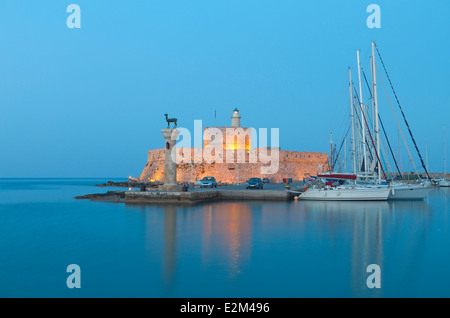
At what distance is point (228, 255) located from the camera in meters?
8.88

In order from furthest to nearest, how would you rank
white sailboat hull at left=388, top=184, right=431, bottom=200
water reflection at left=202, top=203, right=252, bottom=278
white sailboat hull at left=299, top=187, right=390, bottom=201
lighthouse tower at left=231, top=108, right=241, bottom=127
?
lighthouse tower at left=231, top=108, right=241, bottom=127, white sailboat hull at left=388, top=184, right=431, bottom=200, white sailboat hull at left=299, top=187, right=390, bottom=201, water reflection at left=202, top=203, right=252, bottom=278

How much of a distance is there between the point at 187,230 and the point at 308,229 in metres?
3.83

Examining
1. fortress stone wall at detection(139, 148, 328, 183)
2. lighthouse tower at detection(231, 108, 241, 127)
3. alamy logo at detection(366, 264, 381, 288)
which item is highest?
lighthouse tower at detection(231, 108, 241, 127)

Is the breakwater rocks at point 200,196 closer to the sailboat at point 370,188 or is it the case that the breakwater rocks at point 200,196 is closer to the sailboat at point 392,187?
the sailboat at point 370,188

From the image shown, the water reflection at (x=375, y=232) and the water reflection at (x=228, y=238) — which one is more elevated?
the water reflection at (x=228, y=238)

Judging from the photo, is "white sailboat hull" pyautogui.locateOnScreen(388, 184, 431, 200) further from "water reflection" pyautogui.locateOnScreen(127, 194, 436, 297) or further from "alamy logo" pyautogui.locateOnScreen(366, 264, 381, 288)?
"alamy logo" pyautogui.locateOnScreen(366, 264, 381, 288)

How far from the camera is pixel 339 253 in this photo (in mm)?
9188

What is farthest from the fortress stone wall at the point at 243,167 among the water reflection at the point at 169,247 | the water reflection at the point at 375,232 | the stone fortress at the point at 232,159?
the water reflection at the point at 169,247

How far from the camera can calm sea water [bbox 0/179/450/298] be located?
661 centimetres

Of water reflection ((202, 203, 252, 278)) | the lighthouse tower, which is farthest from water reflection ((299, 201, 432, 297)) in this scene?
the lighthouse tower

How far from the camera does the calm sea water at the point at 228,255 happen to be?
21.7 feet

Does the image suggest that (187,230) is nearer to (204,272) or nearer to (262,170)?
(204,272)

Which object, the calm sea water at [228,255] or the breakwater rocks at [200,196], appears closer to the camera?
the calm sea water at [228,255]
